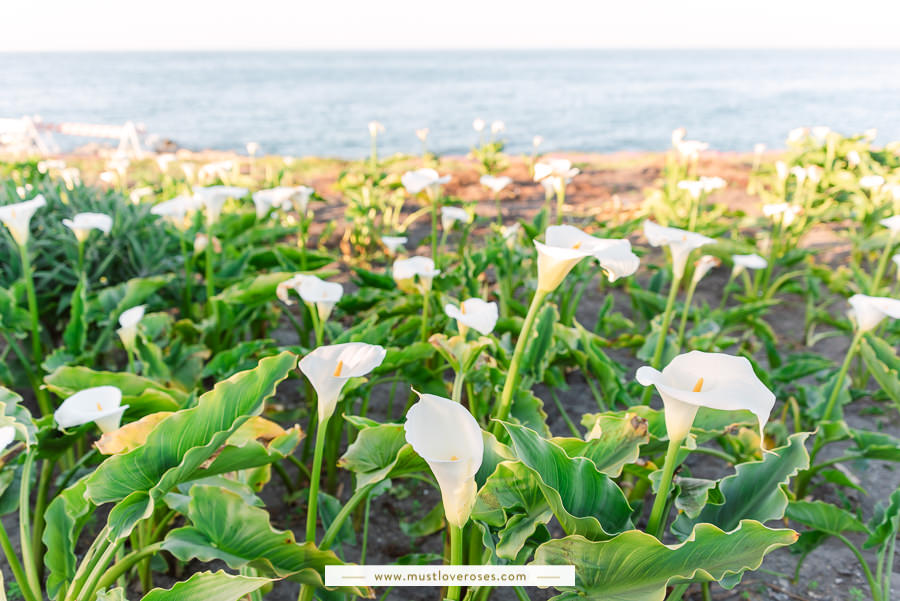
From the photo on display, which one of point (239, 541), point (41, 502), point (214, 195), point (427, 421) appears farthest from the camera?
point (214, 195)

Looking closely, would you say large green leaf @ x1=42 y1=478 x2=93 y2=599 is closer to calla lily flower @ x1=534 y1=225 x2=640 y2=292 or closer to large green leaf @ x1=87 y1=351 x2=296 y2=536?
large green leaf @ x1=87 y1=351 x2=296 y2=536

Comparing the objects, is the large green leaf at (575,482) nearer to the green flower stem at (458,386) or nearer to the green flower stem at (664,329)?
the green flower stem at (458,386)

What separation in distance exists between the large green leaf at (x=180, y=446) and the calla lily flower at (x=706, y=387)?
643mm

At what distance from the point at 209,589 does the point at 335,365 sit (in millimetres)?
349

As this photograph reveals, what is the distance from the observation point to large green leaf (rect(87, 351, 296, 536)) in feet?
3.06

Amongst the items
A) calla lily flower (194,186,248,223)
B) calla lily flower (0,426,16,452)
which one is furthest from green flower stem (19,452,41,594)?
calla lily flower (194,186,248,223)

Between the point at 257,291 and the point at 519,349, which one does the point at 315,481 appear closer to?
the point at 519,349

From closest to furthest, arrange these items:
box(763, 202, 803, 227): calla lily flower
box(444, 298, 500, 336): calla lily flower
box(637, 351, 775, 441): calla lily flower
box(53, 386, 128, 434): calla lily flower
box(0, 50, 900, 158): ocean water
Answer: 1. box(637, 351, 775, 441): calla lily flower
2. box(53, 386, 128, 434): calla lily flower
3. box(444, 298, 500, 336): calla lily flower
4. box(763, 202, 803, 227): calla lily flower
5. box(0, 50, 900, 158): ocean water

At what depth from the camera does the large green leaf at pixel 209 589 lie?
847 mm

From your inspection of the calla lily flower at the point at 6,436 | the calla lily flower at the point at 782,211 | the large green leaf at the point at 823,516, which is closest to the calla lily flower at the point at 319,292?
the calla lily flower at the point at 6,436

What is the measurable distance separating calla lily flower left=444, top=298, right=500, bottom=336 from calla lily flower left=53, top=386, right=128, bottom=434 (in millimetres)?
613

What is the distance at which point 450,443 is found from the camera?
30.9 inches

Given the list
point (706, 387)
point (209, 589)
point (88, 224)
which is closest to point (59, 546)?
point (209, 589)

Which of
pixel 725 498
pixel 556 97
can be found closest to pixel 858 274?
pixel 725 498
